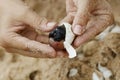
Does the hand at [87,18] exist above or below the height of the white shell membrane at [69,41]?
above

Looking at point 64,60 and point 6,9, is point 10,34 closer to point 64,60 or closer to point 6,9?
point 6,9

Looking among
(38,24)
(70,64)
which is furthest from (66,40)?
(70,64)

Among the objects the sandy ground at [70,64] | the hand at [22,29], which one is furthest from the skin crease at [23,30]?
the sandy ground at [70,64]

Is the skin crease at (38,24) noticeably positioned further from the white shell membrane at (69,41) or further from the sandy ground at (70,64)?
the sandy ground at (70,64)

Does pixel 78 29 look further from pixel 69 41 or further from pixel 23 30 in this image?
pixel 23 30

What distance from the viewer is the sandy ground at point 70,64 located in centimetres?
138

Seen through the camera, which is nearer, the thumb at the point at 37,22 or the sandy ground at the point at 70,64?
the thumb at the point at 37,22

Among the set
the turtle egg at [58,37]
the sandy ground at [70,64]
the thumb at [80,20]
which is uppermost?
the thumb at [80,20]

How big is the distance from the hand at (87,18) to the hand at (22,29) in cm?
9

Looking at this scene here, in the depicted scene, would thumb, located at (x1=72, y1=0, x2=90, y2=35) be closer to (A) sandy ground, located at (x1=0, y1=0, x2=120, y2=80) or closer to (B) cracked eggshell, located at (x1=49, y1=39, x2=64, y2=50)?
(B) cracked eggshell, located at (x1=49, y1=39, x2=64, y2=50)

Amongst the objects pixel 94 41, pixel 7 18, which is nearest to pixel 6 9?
pixel 7 18

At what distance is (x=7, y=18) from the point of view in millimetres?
1255

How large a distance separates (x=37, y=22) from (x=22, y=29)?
0.31 feet

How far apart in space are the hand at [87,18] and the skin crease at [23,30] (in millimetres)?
79
